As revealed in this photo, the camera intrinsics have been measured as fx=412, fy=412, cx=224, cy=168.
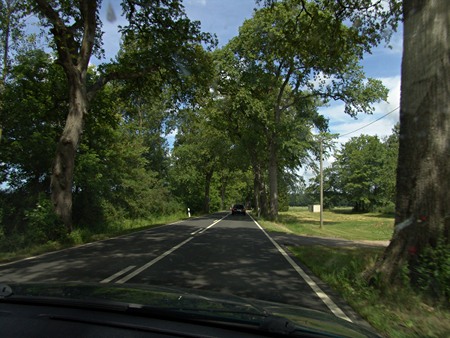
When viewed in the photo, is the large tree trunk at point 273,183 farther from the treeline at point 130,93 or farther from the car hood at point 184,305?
the car hood at point 184,305

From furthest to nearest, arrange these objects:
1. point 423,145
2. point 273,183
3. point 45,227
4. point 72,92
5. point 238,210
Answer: point 238,210 < point 273,183 < point 72,92 < point 45,227 < point 423,145

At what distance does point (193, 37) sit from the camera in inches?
684

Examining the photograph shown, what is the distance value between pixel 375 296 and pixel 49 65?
62.4 ft

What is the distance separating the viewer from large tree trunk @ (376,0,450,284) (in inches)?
257

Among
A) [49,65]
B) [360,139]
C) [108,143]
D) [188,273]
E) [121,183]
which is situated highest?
[360,139]

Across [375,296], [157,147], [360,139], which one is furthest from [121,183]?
[360,139]

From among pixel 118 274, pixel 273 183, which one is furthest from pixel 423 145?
pixel 273 183

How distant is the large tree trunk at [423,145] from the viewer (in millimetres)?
6531

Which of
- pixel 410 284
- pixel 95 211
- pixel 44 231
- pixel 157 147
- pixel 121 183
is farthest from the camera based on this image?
pixel 157 147

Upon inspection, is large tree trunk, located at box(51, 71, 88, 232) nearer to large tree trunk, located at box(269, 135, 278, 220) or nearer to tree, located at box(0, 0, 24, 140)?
tree, located at box(0, 0, 24, 140)

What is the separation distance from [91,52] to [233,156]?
3117cm

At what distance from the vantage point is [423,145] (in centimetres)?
666

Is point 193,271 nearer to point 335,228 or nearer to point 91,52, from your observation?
point 91,52

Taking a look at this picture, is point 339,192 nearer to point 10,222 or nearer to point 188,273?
point 10,222
